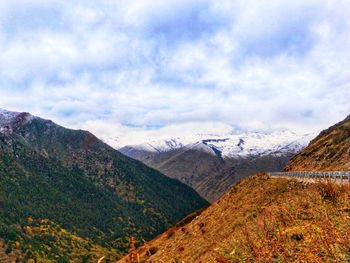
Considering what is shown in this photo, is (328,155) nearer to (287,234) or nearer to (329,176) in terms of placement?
(329,176)

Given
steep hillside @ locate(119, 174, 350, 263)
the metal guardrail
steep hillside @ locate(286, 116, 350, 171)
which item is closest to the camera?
steep hillside @ locate(119, 174, 350, 263)

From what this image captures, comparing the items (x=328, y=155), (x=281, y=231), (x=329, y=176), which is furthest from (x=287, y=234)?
(x=328, y=155)

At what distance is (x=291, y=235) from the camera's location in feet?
32.4

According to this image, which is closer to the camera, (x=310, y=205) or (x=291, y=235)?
(x=291, y=235)

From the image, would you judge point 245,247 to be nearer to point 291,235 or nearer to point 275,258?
point 291,235

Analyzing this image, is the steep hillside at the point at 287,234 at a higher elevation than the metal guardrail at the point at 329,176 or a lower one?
lower

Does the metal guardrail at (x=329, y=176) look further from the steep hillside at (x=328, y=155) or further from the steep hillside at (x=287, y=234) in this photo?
the steep hillside at (x=328, y=155)

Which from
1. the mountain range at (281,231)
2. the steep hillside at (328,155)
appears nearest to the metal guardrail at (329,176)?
the mountain range at (281,231)

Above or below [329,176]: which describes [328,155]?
above

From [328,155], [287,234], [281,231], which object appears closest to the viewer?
[287,234]

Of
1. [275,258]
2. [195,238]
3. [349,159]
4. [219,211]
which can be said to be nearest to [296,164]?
[349,159]

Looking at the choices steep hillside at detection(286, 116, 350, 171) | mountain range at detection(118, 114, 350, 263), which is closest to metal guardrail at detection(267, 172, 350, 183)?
mountain range at detection(118, 114, 350, 263)

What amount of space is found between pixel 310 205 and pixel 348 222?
4078mm

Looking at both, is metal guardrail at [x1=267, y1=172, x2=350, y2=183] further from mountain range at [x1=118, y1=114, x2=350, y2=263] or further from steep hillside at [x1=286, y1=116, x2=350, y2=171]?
steep hillside at [x1=286, y1=116, x2=350, y2=171]
